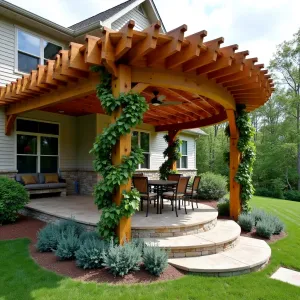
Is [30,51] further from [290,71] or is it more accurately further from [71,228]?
[290,71]

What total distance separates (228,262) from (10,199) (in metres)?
5.38

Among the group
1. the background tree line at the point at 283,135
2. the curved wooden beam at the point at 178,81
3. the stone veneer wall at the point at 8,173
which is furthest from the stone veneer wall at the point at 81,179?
the background tree line at the point at 283,135

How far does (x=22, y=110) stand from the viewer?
7047mm

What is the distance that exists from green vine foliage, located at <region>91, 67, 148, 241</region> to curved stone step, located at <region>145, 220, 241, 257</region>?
2.75 ft

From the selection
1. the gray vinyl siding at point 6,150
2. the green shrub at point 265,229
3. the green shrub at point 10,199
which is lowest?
the green shrub at point 265,229

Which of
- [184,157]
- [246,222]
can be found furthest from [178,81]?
[184,157]

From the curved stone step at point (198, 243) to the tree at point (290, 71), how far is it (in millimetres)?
18255

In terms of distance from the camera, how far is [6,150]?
779 cm

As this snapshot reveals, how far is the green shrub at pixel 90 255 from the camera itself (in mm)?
3600

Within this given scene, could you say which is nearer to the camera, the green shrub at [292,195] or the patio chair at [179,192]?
the patio chair at [179,192]

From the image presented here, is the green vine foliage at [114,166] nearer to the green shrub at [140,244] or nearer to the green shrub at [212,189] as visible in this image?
the green shrub at [140,244]

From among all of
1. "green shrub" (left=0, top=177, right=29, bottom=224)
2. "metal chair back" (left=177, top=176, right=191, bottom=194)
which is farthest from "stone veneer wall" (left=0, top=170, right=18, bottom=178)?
"metal chair back" (left=177, top=176, right=191, bottom=194)

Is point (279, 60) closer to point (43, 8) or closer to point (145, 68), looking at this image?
point (43, 8)

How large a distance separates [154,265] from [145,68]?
3264mm
